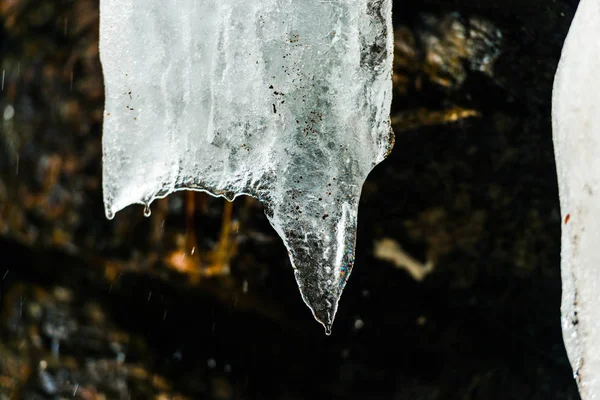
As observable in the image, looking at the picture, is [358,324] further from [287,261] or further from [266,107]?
[266,107]

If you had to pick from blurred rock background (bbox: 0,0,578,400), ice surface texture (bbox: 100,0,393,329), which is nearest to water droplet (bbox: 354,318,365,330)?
blurred rock background (bbox: 0,0,578,400)

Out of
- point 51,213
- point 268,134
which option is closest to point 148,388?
point 51,213

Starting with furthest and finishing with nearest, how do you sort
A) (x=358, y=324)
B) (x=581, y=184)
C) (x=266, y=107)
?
(x=358, y=324) < (x=266, y=107) < (x=581, y=184)

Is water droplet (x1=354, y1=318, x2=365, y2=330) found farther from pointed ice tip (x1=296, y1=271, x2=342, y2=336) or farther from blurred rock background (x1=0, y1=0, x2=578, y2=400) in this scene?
pointed ice tip (x1=296, y1=271, x2=342, y2=336)

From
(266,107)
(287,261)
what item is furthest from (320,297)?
(287,261)

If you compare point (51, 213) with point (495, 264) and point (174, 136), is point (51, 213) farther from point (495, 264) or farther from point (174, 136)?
point (495, 264)
